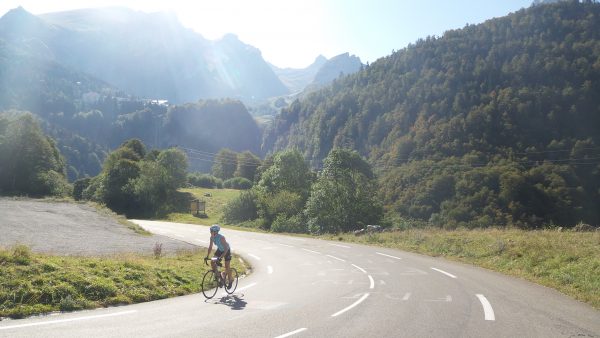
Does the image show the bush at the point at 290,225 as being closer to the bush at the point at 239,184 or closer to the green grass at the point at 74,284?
the green grass at the point at 74,284

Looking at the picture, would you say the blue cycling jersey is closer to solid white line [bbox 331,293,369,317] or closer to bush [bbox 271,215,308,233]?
solid white line [bbox 331,293,369,317]

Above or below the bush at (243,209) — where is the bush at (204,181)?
above

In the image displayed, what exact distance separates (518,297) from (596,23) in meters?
179

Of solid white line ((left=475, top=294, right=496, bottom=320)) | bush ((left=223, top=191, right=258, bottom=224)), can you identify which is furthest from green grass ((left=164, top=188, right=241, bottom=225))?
solid white line ((left=475, top=294, right=496, bottom=320))

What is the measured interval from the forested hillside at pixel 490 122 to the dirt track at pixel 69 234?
60327 mm

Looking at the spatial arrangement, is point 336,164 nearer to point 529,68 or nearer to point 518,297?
point 518,297

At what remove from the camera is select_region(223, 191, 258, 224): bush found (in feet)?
241

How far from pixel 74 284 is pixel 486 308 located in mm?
10664

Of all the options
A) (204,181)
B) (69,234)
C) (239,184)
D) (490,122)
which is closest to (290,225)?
(69,234)

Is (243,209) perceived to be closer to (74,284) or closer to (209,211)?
(209,211)

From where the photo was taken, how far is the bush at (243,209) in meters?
73.6

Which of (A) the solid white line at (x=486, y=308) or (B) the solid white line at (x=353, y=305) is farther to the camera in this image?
(B) the solid white line at (x=353, y=305)

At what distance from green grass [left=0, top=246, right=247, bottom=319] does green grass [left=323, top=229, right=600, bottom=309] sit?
496 inches

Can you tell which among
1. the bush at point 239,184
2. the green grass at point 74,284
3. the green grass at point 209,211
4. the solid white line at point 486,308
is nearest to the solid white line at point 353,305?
the solid white line at point 486,308
